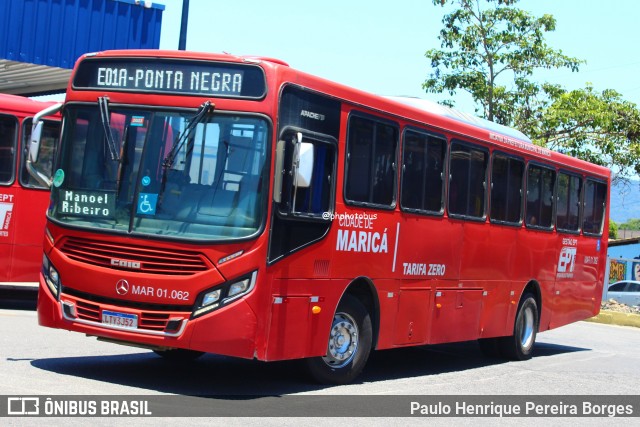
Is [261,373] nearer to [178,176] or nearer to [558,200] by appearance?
[178,176]

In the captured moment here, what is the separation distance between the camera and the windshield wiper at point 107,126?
993cm

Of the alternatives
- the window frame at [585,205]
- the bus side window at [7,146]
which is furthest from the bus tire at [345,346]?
the window frame at [585,205]

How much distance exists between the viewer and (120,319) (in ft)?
31.8

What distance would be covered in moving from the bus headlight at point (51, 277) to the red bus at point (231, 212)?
2 cm

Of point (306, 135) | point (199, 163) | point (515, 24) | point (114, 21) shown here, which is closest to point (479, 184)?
point (306, 135)

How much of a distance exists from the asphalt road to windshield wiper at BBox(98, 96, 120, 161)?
2.18 m

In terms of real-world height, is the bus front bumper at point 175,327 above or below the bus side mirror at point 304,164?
below

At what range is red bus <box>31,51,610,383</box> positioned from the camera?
31.4 ft

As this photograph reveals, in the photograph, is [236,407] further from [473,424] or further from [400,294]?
[400,294]

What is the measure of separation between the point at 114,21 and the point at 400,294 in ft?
56.3

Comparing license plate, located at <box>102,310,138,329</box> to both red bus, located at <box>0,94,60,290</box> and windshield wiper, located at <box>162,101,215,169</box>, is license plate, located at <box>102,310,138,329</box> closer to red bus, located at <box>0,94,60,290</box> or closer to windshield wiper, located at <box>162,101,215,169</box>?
windshield wiper, located at <box>162,101,215,169</box>

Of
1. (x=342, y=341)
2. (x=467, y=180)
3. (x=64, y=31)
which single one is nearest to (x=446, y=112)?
(x=467, y=180)

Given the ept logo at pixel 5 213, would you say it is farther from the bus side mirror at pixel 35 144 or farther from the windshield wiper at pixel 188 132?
the windshield wiper at pixel 188 132

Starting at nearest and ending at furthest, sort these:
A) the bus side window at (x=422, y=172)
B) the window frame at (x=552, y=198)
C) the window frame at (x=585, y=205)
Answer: the bus side window at (x=422, y=172), the window frame at (x=552, y=198), the window frame at (x=585, y=205)
